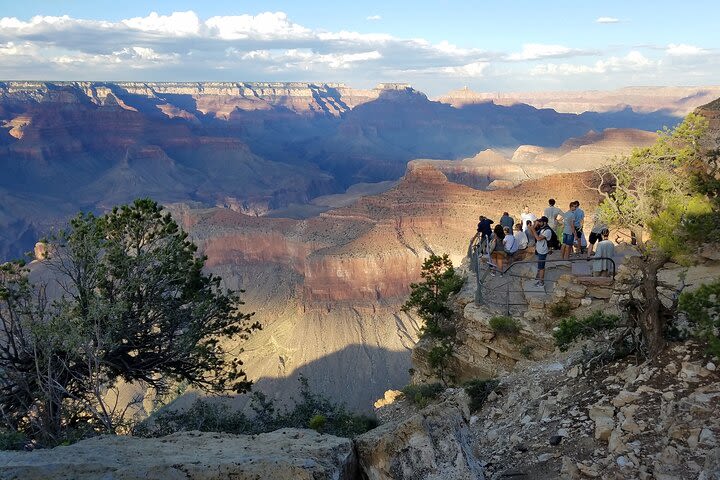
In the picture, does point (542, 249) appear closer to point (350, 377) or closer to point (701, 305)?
point (701, 305)

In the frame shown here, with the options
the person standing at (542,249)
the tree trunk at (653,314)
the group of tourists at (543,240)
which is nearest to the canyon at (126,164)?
the group of tourists at (543,240)

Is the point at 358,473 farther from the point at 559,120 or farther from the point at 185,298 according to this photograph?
the point at 559,120

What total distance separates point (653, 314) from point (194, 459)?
5.72 metres

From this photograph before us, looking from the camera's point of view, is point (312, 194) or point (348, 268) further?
point (312, 194)

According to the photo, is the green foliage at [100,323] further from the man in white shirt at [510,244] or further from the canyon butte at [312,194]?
Result: the man in white shirt at [510,244]

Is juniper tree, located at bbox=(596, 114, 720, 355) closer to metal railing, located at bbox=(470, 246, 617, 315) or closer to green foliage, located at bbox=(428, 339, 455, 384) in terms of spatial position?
metal railing, located at bbox=(470, 246, 617, 315)

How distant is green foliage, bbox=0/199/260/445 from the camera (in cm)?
957

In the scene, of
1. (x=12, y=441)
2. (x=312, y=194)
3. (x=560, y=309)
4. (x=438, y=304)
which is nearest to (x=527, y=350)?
(x=560, y=309)

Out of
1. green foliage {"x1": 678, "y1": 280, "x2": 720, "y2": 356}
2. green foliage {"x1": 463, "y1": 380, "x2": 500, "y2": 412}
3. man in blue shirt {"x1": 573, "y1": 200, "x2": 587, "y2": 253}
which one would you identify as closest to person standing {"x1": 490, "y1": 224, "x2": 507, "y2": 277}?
man in blue shirt {"x1": 573, "y1": 200, "x2": 587, "y2": 253}

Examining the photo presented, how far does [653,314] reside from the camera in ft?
21.0

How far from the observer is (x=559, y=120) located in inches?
7421

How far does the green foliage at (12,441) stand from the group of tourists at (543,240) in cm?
1044

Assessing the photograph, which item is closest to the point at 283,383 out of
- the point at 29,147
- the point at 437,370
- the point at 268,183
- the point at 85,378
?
the point at 437,370

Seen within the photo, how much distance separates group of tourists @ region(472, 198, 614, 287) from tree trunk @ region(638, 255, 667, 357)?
4945 millimetres
